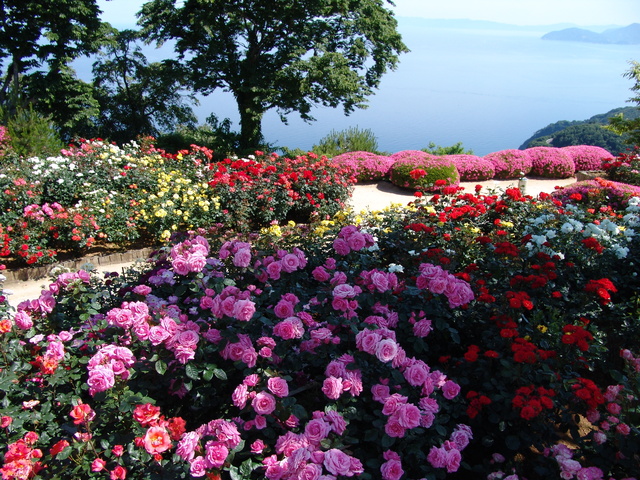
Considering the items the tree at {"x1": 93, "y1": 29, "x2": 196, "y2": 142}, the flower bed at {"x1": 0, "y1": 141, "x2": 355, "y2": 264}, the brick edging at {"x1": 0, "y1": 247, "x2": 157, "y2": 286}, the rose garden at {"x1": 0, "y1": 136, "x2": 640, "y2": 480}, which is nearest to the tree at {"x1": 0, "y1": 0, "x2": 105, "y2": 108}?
the tree at {"x1": 93, "y1": 29, "x2": 196, "y2": 142}

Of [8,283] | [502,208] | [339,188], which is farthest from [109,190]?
[502,208]

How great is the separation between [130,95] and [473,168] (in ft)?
32.4

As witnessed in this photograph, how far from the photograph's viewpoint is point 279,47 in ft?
38.7

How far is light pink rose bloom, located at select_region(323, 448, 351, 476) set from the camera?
1571 millimetres

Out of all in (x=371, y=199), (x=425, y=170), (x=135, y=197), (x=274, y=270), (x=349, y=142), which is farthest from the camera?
(x=349, y=142)

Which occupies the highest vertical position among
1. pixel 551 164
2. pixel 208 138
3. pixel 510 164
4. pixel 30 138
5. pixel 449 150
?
pixel 30 138

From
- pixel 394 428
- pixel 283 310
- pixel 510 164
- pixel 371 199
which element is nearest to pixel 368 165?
pixel 371 199

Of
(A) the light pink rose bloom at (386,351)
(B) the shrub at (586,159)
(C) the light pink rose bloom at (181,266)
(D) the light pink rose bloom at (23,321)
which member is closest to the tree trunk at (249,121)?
(B) the shrub at (586,159)

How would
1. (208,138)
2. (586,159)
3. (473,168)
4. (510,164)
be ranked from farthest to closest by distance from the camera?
(208,138), (586,159), (510,164), (473,168)

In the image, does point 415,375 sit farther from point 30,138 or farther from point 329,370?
point 30,138

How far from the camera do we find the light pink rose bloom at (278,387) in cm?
181

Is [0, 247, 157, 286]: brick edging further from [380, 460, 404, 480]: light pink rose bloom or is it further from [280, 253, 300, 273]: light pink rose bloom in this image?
[380, 460, 404, 480]: light pink rose bloom

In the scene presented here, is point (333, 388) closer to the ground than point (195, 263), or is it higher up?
closer to the ground

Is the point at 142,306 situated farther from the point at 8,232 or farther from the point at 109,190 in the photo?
the point at 109,190
